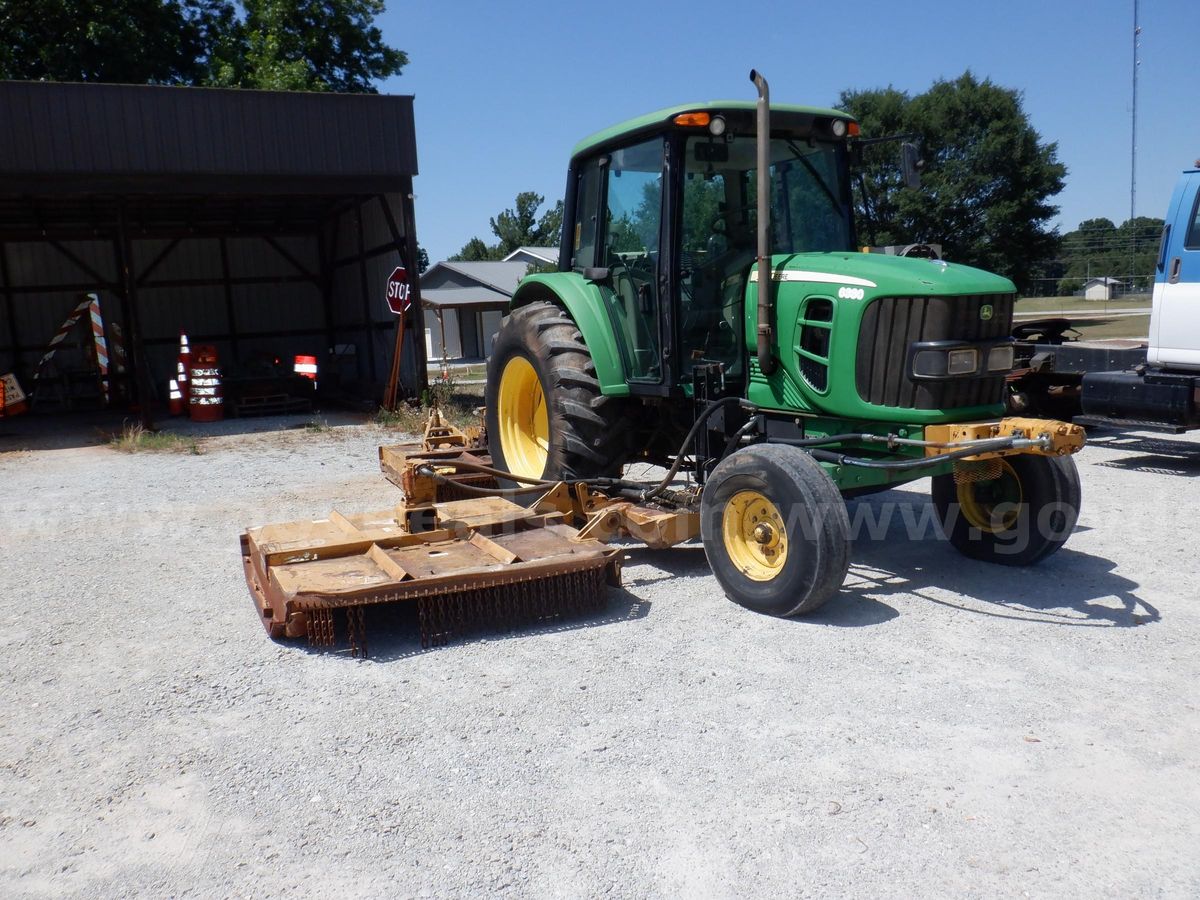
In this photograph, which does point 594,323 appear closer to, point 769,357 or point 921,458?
point 769,357

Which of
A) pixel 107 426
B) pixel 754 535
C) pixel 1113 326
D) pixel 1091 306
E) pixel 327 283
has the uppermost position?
pixel 327 283

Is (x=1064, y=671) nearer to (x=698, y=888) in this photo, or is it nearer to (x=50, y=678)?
(x=698, y=888)

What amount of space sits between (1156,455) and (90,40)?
2204 cm

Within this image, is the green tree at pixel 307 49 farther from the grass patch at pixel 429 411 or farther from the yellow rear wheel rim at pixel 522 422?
the yellow rear wheel rim at pixel 522 422

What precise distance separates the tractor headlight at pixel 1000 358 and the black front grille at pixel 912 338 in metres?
0.07

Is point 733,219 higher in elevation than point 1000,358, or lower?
higher

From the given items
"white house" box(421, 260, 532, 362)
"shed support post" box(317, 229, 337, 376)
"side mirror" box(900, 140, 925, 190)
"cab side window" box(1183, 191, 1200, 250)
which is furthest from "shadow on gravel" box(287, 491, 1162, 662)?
"white house" box(421, 260, 532, 362)

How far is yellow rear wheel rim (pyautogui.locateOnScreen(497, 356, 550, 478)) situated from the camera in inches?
270

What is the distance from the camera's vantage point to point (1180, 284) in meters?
8.23

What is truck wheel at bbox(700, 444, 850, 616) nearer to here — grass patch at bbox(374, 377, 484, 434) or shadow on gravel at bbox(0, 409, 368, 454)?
grass patch at bbox(374, 377, 484, 434)

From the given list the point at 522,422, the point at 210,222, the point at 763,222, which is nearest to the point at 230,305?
the point at 210,222

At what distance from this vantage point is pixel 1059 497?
5.31 meters

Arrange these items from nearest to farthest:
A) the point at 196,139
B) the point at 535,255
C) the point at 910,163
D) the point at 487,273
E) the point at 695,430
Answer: the point at 910,163
the point at 695,430
the point at 196,139
the point at 487,273
the point at 535,255

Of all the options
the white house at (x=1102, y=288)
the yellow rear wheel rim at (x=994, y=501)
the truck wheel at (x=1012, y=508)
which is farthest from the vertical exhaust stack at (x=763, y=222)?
the white house at (x=1102, y=288)
